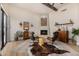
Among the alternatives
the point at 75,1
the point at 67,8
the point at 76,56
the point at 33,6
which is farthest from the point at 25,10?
the point at 76,56

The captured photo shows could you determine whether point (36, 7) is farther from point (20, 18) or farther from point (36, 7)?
point (20, 18)

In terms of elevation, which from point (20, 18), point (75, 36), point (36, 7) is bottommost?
point (75, 36)

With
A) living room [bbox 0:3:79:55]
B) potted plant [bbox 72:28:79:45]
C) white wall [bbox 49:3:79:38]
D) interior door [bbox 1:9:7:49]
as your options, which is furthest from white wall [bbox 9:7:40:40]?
potted plant [bbox 72:28:79:45]

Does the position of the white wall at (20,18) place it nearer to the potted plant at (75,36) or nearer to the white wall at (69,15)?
the white wall at (69,15)

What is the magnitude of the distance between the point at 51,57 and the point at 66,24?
0.63m

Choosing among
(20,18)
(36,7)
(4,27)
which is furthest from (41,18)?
(4,27)

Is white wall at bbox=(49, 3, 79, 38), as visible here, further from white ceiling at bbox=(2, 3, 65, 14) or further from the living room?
Result: white ceiling at bbox=(2, 3, 65, 14)

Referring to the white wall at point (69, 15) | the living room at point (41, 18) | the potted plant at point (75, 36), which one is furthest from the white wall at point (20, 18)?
the potted plant at point (75, 36)

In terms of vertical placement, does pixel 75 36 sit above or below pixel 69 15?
below

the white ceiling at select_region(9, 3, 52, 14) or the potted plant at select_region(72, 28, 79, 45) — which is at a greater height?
the white ceiling at select_region(9, 3, 52, 14)

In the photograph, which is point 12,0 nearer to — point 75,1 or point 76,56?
point 75,1

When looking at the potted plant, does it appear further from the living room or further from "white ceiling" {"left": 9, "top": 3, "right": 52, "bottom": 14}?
"white ceiling" {"left": 9, "top": 3, "right": 52, "bottom": 14}

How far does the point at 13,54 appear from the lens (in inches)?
88.1

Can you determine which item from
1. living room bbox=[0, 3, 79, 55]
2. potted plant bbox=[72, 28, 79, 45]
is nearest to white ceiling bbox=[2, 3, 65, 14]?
living room bbox=[0, 3, 79, 55]
